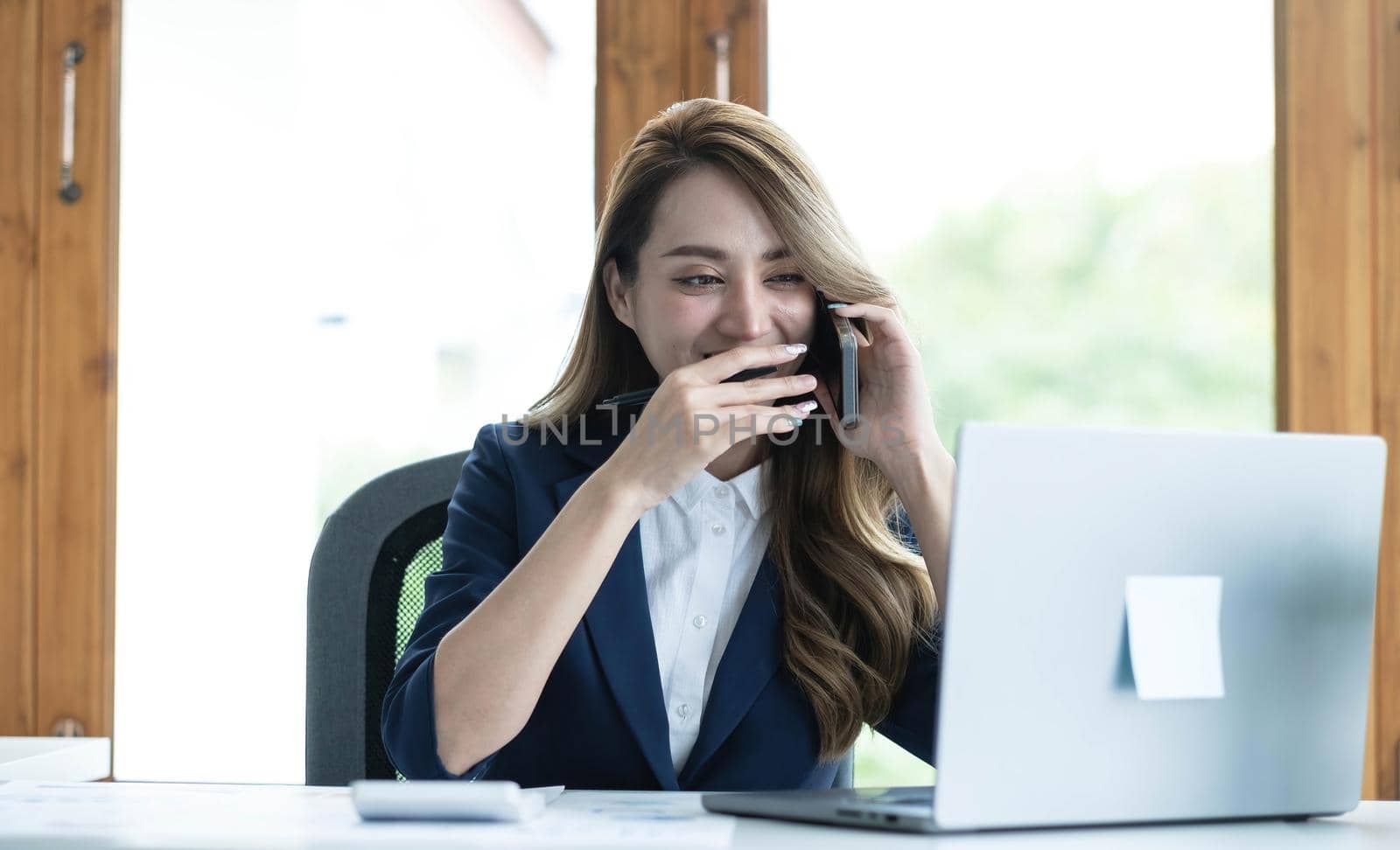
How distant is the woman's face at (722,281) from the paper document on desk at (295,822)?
1.89ft

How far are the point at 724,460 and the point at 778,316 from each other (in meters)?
0.22

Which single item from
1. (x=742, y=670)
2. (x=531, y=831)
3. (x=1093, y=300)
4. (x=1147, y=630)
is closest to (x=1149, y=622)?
(x=1147, y=630)

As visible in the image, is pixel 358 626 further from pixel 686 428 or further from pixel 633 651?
pixel 686 428

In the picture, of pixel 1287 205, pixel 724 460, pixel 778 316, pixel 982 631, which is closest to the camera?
pixel 982 631

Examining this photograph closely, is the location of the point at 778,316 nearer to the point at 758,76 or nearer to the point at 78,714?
the point at 758,76

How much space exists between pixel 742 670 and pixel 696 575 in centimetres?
14

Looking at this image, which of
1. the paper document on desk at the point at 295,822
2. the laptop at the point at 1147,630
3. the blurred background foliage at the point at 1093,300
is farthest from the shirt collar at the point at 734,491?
the blurred background foliage at the point at 1093,300

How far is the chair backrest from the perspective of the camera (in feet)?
4.49

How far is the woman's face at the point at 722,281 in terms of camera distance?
1407 mm

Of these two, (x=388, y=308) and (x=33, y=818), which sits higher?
(x=388, y=308)

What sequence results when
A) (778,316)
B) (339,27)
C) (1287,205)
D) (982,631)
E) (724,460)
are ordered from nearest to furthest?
1. (982,631)
2. (778,316)
3. (724,460)
4. (1287,205)
5. (339,27)

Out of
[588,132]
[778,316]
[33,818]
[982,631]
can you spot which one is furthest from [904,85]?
[33,818]

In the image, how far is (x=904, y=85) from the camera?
2.21 metres

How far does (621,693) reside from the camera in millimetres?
1297
